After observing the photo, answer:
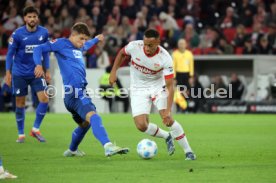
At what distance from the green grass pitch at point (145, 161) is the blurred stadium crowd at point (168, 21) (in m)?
8.17

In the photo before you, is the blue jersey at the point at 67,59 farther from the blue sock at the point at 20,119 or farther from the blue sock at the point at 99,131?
the blue sock at the point at 20,119

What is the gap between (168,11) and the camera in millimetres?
26875

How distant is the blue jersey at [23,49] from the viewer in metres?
13.3

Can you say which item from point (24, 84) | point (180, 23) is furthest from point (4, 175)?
point (180, 23)

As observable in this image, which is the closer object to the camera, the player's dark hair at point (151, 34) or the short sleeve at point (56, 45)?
the player's dark hair at point (151, 34)

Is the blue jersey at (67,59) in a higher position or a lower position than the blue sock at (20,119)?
higher

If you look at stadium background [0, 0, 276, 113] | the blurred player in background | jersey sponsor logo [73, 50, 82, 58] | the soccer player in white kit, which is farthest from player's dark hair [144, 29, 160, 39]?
stadium background [0, 0, 276, 113]

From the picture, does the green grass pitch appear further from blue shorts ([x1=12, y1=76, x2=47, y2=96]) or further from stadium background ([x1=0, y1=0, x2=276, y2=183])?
blue shorts ([x1=12, y1=76, x2=47, y2=96])

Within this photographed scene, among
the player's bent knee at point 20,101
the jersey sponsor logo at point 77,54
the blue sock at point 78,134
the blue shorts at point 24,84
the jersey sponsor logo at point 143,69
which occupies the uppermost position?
the jersey sponsor logo at point 77,54

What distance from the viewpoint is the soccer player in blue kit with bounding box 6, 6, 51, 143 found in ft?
43.6

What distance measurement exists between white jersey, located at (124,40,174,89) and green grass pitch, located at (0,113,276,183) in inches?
46.0

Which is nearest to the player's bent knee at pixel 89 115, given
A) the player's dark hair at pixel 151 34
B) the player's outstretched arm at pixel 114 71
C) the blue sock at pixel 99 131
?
the blue sock at pixel 99 131

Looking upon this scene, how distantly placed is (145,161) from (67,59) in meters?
1.94

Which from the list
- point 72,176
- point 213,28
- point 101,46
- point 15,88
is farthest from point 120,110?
point 72,176
